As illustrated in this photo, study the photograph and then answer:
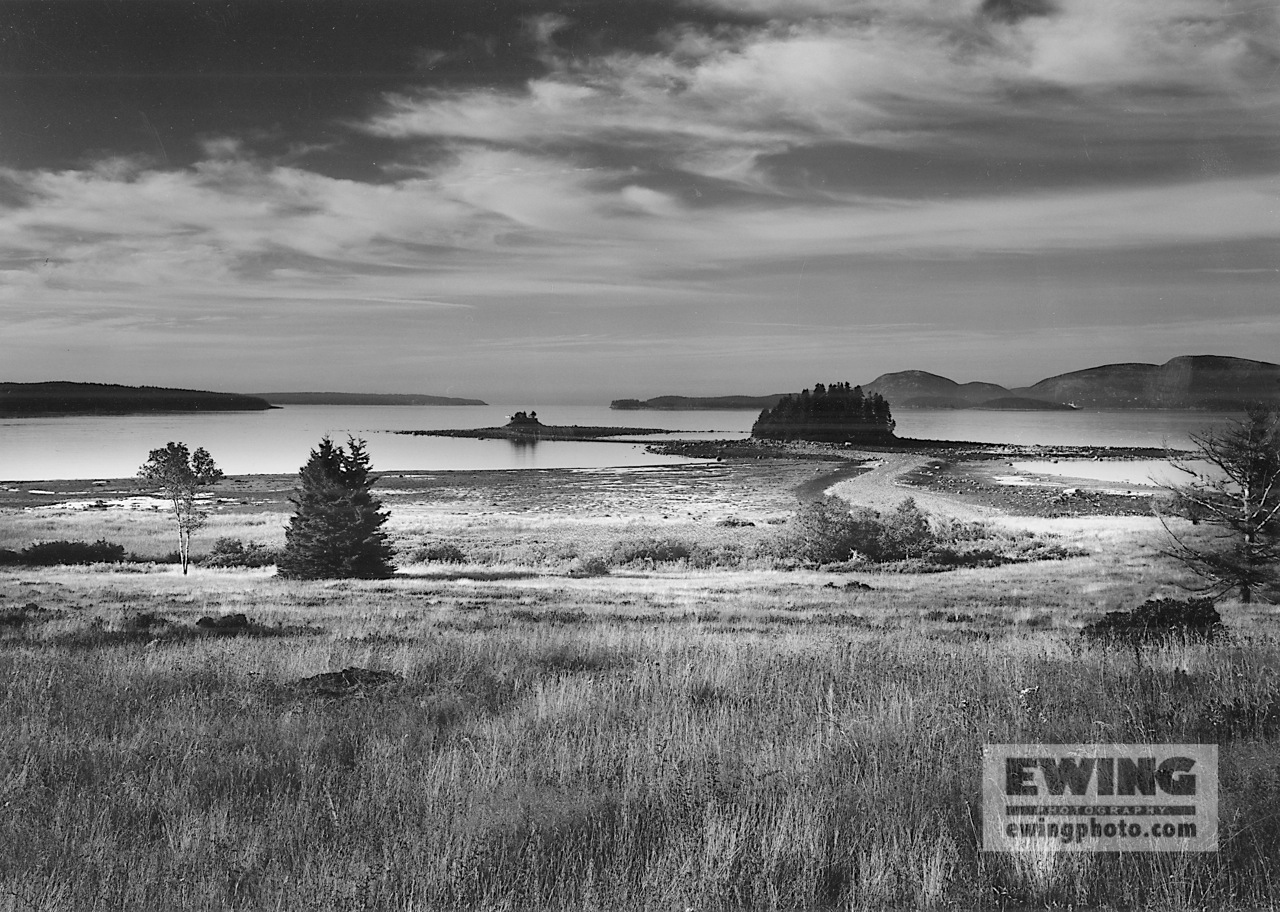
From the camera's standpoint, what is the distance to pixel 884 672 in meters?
7.89

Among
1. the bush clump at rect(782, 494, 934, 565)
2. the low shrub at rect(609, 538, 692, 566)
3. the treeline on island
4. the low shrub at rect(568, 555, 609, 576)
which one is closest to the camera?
the low shrub at rect(568, 555, 609, 576)

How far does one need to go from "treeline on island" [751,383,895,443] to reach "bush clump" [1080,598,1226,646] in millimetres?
111790

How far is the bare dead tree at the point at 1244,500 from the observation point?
16.8 m

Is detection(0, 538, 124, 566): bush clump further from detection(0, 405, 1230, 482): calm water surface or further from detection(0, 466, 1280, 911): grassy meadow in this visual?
detection(0, 466, 1280, 911): grassy meadow

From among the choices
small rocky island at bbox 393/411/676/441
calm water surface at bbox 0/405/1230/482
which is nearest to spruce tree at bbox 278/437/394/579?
calm water surface at bbox 0/405/1230/482

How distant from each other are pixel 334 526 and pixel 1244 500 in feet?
91.9

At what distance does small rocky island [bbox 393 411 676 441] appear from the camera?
132675 millimetres

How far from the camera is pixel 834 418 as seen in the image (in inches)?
4998

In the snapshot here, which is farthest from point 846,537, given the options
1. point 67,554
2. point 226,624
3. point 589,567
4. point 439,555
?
point 67,554

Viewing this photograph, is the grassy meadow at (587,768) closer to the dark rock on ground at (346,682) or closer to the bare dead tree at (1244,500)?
the dark rock on ground at (346,682)

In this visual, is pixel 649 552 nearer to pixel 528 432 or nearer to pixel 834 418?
pixel 834 418

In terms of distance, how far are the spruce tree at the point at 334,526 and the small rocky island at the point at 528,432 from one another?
318 feet

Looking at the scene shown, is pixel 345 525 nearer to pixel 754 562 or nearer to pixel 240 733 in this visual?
pixel 754 562

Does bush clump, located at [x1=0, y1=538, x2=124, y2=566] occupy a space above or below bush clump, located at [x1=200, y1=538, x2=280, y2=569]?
above
